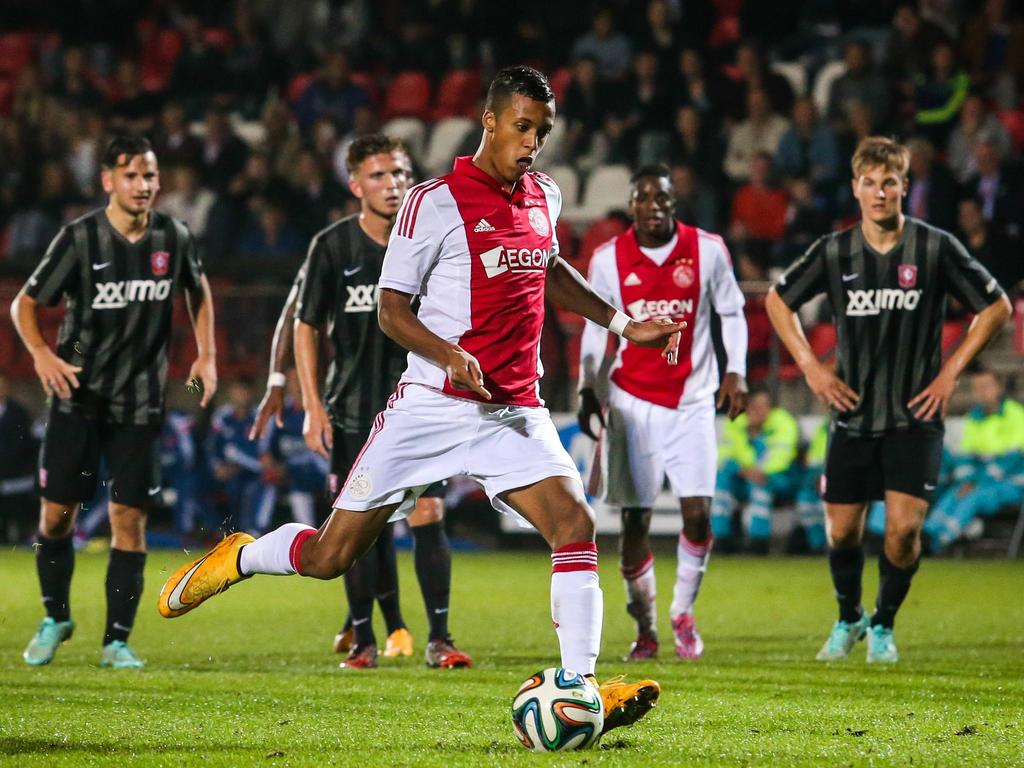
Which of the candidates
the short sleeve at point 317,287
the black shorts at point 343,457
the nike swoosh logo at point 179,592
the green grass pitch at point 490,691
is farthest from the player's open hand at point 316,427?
the nike swoosh logo at point 179,592

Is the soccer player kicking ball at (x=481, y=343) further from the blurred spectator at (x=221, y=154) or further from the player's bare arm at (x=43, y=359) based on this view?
the blurred spectator at (x=221, y=154)

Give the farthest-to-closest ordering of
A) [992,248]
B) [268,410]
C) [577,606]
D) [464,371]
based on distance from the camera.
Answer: [992,248], [268,410], [577,606], [464,371]

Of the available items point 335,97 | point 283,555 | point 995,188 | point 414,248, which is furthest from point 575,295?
point 335,97

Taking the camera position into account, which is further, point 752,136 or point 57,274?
point 752,136

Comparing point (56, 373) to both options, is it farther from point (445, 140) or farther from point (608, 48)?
point (608, 48)

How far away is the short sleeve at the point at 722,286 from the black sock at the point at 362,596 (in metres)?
2.19

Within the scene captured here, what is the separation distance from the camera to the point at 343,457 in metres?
7.74

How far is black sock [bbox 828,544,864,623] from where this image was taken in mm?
7898

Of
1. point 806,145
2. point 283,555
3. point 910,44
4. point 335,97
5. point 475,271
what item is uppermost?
point 910,44

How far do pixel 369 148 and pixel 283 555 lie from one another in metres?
2.70

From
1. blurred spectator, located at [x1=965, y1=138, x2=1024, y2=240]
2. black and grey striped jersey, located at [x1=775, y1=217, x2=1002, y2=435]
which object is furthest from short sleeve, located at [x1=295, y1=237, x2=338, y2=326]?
blurred spectator, located at [x1=965, y1=138, x2=1024, y2=240]

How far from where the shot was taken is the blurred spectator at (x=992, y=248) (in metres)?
14.0

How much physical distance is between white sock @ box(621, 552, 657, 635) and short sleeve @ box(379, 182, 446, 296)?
10.5 feet

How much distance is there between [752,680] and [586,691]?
2.10m
